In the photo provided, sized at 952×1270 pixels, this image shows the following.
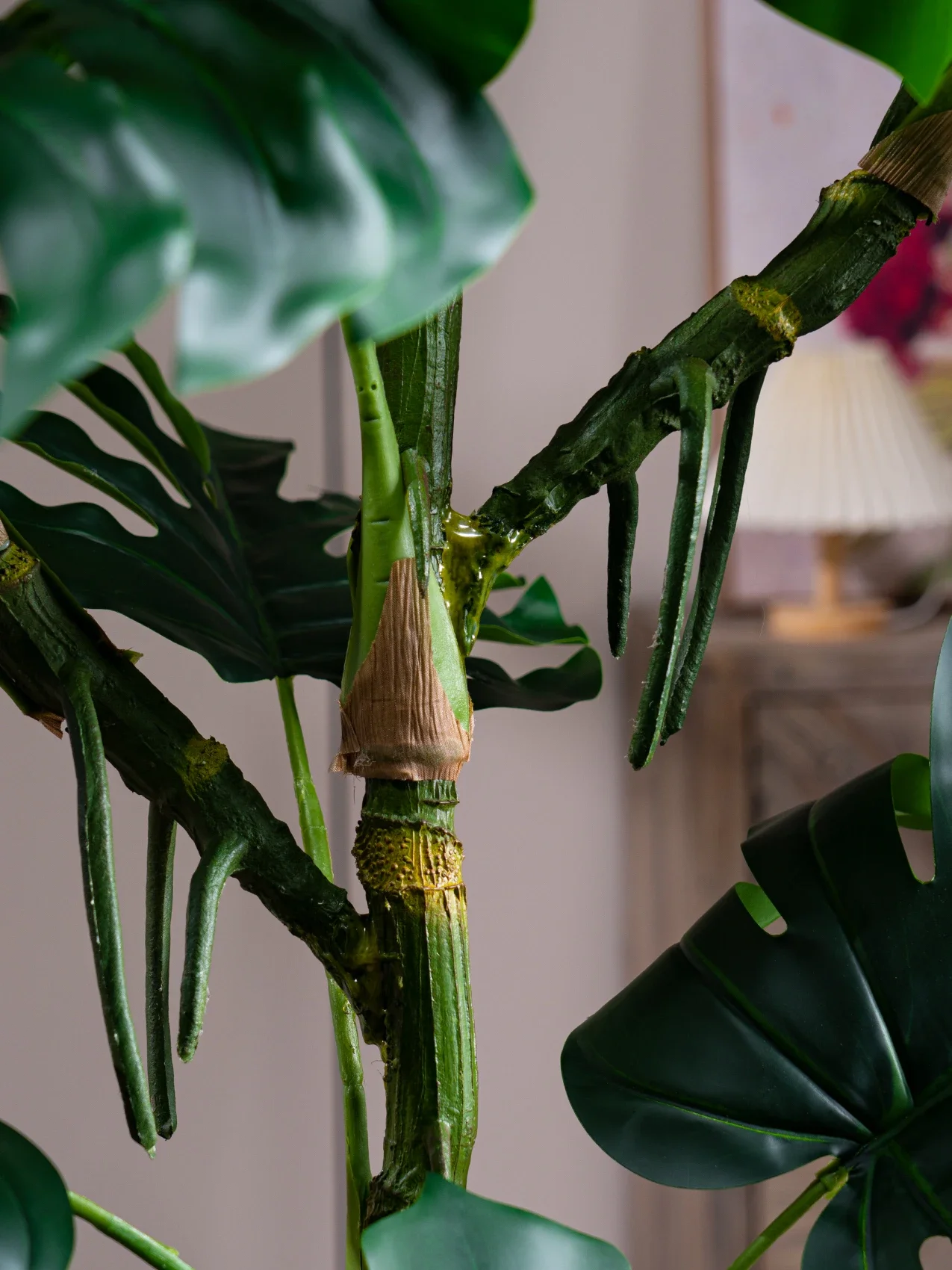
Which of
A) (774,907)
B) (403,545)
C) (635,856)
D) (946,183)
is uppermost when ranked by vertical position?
(946,183)

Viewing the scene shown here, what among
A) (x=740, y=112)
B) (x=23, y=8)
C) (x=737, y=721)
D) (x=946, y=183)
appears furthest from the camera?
(x=740, y=112)

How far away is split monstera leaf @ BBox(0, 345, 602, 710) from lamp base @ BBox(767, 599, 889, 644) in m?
0.72

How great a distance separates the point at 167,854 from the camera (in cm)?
42

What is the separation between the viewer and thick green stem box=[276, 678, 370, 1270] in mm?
471

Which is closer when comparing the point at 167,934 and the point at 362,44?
the point at 362,44

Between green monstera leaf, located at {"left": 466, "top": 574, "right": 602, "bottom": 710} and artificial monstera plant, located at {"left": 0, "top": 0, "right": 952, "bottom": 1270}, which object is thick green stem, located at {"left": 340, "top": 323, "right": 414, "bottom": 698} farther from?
green monstera leaf, located at {"left": 466, "top": 574, "right": 602, "bottom": 710}

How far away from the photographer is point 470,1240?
0.33 meters

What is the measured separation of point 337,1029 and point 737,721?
874 millimetres

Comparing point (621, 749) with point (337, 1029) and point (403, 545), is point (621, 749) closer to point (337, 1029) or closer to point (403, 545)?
point (337, 1029)

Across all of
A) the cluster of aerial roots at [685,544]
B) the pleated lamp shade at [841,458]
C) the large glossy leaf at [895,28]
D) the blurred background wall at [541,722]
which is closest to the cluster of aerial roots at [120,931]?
the cluster of aerial roots at [685,544]

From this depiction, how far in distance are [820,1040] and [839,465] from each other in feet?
3.06

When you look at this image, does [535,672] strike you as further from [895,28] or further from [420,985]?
[895,28]

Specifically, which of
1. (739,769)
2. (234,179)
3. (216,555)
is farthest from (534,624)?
(739,769)

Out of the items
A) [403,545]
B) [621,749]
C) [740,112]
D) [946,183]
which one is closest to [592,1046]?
[403,545]
